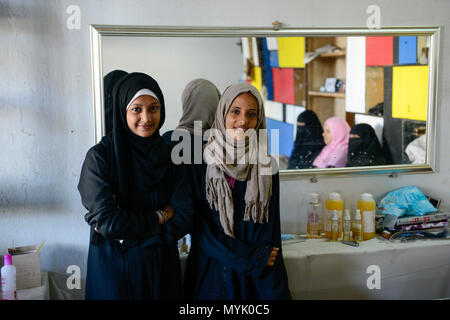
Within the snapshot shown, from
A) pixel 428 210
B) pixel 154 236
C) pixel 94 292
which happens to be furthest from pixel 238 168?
pixel 428 210

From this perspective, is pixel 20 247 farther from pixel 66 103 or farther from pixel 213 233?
pixel 213 233

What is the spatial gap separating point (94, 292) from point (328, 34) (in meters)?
1.55

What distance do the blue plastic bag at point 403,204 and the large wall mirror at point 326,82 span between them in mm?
123

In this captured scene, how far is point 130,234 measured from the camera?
1511 millimetres

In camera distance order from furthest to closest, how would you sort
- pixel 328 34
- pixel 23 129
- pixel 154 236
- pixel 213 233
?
1. pixel 328 34
2. pixel 23 129
3. pixel 213 233
4. pixel 154 236

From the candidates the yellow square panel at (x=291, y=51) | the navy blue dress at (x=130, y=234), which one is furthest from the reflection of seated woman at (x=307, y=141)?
the navy blue dress at (x=130, y=234)

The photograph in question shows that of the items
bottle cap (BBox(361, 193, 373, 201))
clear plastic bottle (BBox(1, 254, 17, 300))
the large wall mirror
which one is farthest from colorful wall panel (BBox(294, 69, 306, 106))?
clear plastic bottle (BBox(1, 254, 17, 300))

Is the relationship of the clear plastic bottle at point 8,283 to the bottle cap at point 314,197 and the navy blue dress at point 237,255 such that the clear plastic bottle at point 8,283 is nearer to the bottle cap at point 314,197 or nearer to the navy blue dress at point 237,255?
the navy blue dress at point 237,255

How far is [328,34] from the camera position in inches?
83.3

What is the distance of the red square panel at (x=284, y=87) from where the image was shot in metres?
2.18

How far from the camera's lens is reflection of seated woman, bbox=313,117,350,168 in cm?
222

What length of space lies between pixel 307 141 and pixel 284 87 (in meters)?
0.29

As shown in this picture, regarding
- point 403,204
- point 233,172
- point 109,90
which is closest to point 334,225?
point 403,204
